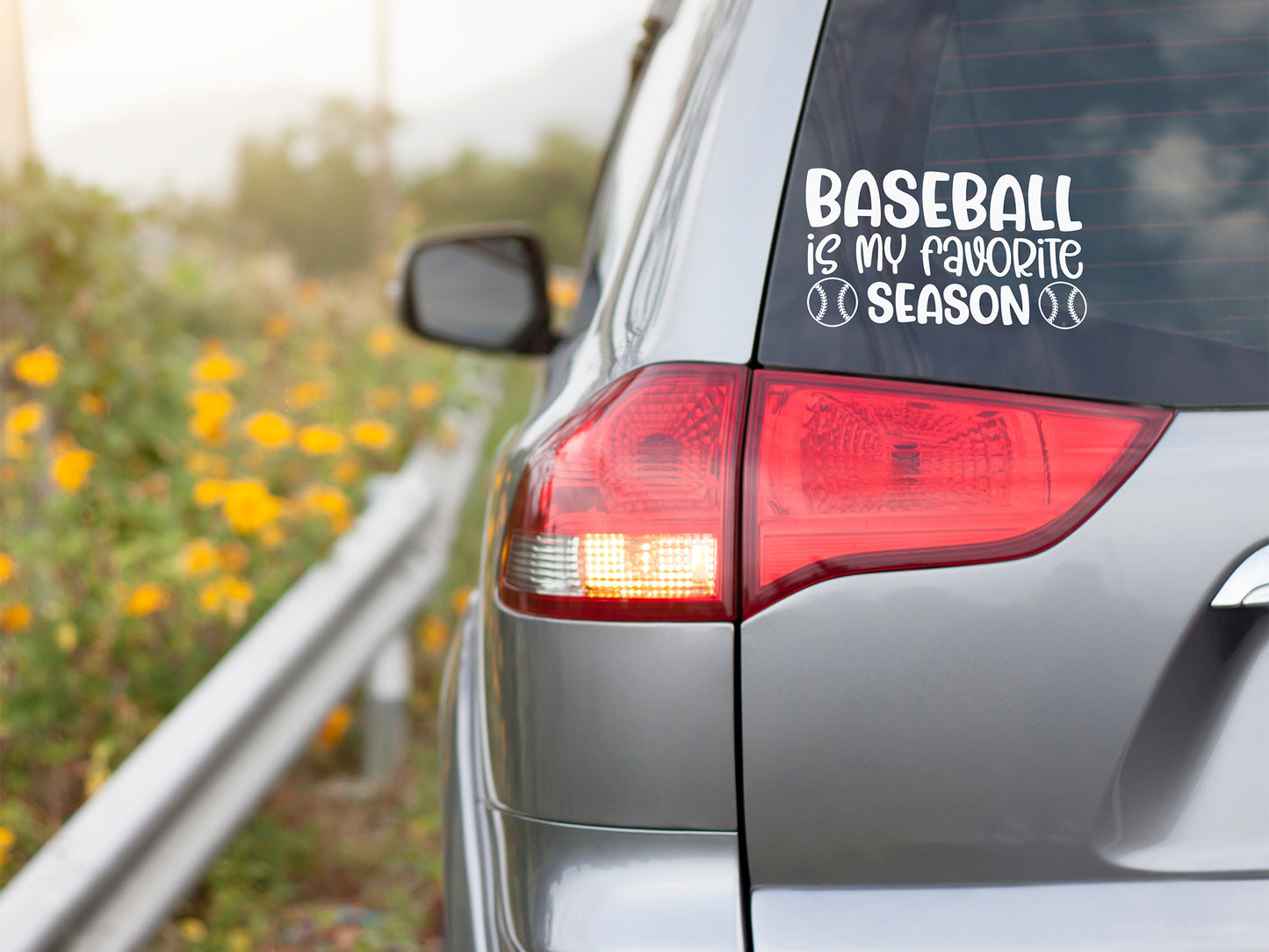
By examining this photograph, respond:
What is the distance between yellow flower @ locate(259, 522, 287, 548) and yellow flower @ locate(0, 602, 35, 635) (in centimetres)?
64

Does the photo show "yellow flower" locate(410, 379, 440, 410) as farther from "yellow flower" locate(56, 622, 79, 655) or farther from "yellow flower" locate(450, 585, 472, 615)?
"yellow flower" locate(56, 622, 79, 655)

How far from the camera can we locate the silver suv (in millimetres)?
1145

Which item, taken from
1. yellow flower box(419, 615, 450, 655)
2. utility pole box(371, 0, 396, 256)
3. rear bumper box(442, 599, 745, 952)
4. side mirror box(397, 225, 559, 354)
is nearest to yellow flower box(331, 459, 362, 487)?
yellow flower box(419, 615, 450, 655)

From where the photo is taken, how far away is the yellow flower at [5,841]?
2254 millimetres

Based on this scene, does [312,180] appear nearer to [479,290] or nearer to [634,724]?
[479,290]

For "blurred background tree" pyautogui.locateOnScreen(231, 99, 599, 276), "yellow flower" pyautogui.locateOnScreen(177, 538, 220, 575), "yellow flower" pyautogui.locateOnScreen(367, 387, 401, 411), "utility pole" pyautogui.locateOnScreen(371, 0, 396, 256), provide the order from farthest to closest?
"blurred background tree" pyautogui.locateOnScreen(231, 99, 599, 276) < "utility pole" pyautogui.locateOnScreen(371, 0, 396, 256) < "yellow flower" pyautogui.locateOnScreen(367, 387, 401, 411) < "yellow flower" pyautogui.locateOnScreen(177, 538, 220, 575)

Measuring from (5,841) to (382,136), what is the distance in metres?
25.6

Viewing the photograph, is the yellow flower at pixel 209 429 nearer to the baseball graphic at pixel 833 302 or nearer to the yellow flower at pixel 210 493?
the yellow flower at pixel 210 493

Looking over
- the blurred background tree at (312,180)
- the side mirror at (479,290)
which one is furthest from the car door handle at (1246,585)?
the blurred background tree at (312,180)

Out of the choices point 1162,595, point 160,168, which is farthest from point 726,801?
point 160,168

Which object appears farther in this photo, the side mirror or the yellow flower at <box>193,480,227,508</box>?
the yellow flower at <box>193,480,227,508</box>

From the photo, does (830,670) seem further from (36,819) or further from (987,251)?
(36,819)

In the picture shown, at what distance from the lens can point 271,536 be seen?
3.19m

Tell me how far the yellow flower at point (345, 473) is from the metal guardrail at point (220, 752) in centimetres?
34
